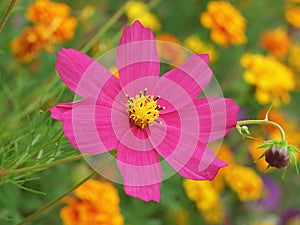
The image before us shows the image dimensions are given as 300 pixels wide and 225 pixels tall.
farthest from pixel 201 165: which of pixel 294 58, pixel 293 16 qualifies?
pixel 294 58

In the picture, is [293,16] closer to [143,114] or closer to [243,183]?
[243,183]

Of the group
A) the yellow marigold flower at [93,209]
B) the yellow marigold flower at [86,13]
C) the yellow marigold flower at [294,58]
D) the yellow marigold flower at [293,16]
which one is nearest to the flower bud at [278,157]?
the yellow marigold flower at [93,209]

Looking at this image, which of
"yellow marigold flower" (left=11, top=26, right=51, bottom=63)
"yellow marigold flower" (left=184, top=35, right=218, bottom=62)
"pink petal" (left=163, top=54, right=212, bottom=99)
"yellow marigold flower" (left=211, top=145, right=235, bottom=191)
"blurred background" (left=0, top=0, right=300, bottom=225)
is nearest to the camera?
"pink petal" (left=163, top=54, right=212, bottom=99)

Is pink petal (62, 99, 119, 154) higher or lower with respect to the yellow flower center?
lower

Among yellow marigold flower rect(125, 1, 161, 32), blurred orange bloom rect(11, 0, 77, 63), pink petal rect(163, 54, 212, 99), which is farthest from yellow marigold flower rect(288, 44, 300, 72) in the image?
pink petal rect(163, 54, 212, 99)

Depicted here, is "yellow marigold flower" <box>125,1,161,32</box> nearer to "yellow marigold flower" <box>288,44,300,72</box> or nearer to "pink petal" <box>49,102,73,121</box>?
"yellow marigold flower" <box>288,44,300,72</box>

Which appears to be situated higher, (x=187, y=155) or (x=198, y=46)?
(x=198, y=46)
